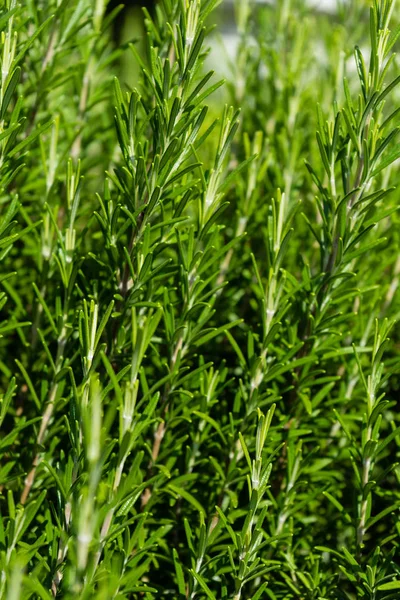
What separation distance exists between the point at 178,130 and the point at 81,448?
0.32 m

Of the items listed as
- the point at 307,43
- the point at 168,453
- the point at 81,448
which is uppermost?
the point at 307,43

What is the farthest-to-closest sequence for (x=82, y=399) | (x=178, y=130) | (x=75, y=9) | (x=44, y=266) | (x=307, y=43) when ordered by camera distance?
(x=307, y=43), (x=75, y=9), (x=44, y=266), (x=178, y=130), (x=82, y=399)

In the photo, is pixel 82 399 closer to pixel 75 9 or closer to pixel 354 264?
pixel 354 264

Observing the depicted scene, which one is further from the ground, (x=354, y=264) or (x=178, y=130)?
(x=178, y=130)

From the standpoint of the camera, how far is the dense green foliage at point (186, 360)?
58cm

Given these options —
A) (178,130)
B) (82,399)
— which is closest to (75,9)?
(178,130)

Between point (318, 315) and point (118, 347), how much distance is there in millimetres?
217

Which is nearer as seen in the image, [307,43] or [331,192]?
[331,192]

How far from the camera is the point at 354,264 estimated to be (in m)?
0.81

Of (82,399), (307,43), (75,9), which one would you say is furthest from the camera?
(307,43)

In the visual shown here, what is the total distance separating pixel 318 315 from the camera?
71 cm

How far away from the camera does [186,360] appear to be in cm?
71

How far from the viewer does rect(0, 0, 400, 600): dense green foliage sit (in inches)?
22.7

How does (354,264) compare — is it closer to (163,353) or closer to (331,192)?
(331,192)
